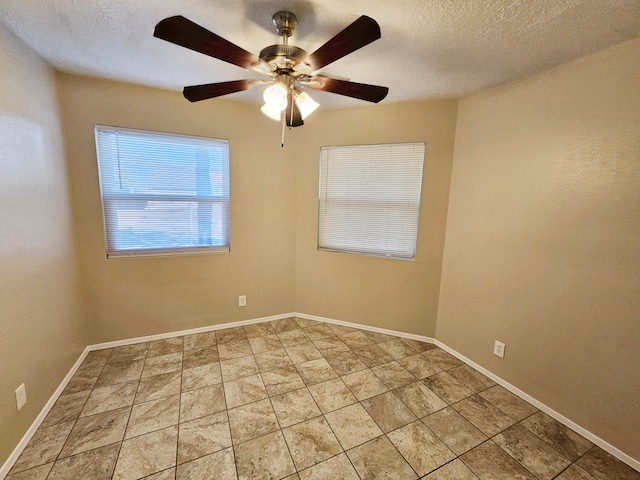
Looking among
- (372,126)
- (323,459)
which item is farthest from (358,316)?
(372,126)

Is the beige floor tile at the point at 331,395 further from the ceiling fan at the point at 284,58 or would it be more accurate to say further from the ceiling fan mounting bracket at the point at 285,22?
the ceiling fan mounting bracket at the point at 285,22

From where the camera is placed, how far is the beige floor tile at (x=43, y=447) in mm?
1416

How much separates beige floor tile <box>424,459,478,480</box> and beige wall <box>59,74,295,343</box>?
6.88ft

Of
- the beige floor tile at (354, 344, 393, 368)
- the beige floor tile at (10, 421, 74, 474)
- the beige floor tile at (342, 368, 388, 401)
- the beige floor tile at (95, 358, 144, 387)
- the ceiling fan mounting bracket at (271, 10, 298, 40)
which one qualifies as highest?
the ceiling fan mounting bracket at (271, 10, 298, 40)

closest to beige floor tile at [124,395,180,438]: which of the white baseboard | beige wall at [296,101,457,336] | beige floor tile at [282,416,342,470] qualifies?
the white baseboard

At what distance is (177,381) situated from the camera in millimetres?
2080

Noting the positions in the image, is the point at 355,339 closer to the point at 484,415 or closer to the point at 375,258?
the point at 375,258

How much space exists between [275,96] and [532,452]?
253 cm

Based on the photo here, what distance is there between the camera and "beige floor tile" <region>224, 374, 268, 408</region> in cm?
190

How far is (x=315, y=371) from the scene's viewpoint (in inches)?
88.8

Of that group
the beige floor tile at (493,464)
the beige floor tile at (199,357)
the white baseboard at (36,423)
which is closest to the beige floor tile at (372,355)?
the beige floor tile at (493,464)

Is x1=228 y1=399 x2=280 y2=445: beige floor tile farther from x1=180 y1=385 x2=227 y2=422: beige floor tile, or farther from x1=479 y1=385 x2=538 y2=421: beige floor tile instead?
x1=479 y1=385 x2=538 y2=421: beige floor tile

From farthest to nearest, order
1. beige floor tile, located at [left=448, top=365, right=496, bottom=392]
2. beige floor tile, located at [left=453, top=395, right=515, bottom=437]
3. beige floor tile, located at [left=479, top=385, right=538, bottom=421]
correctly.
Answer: beige floor tile, located at [left=448, top=365, right=496, bottom=392], beige floor tile, located at [left=479, top=385, right=538, bottom=421], beige floor tile, located at [left=453, top=395, right=515, bottom=437]

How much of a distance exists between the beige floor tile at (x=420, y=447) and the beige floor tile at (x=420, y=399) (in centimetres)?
13
